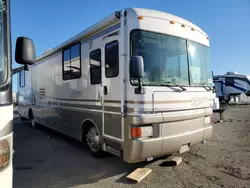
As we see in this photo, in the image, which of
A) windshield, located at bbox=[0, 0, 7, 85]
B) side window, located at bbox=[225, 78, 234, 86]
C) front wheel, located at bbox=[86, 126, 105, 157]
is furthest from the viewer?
side window, located at bbox=[225, 78, 234, 86]

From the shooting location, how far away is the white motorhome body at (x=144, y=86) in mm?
3852

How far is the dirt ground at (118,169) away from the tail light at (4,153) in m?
2.07

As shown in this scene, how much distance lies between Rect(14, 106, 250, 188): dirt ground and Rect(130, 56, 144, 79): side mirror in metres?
1.95

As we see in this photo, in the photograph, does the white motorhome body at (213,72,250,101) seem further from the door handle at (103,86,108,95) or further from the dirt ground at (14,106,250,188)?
the door handle at (103,86,108,95)

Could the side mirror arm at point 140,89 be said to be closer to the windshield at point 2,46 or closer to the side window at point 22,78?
the windshield at point 2,46

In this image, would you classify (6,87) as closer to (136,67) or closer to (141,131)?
(136,67)

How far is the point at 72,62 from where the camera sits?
5957 millimetres

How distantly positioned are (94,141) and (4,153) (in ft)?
9.94

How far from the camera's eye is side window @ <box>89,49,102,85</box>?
475cm

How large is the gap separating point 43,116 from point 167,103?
575 centimetres

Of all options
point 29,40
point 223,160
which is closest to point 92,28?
point 29,40

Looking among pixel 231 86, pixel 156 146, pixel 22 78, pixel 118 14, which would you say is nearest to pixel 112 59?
pixel 118 14

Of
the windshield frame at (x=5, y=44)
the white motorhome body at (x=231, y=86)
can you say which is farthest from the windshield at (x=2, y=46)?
the white motorhome body at (x=231, y=86)

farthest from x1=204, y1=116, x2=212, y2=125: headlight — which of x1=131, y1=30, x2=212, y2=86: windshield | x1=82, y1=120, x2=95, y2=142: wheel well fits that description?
x1=82, y1=120, x2=95, y2=142: wheel well
